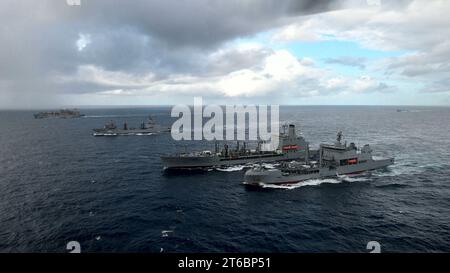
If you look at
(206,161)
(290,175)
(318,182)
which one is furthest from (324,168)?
(206,161)

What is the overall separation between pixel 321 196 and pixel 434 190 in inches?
1064

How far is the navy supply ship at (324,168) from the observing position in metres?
71.5

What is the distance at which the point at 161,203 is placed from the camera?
57.7 m

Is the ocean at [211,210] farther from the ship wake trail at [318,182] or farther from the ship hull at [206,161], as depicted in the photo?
the ship hull at [206,161]

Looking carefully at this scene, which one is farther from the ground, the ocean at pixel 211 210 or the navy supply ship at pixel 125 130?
the navy supply ship at pixel 125 130

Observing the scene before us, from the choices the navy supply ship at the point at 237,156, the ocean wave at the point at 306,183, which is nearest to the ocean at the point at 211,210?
the ocean wave at the point at 306,183

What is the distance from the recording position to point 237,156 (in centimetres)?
9606

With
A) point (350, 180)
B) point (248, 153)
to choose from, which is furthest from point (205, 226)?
point (248, 153)

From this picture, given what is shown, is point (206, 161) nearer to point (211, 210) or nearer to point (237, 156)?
point (237, 156)

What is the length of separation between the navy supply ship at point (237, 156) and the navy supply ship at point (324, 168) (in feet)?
21.7

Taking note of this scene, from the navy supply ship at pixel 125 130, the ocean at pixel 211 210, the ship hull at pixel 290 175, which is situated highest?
the navy supply ship at pixel 125 130

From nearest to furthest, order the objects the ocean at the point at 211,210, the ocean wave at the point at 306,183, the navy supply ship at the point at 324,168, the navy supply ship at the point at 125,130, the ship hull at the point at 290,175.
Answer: the ocean at the point at 211,210 → the ocean wave at the point at 306,183 → the ship hull at the point at 290,175 → the navy supply ship at the point at 324,168 → the navy supply ship at the point at 125,130
